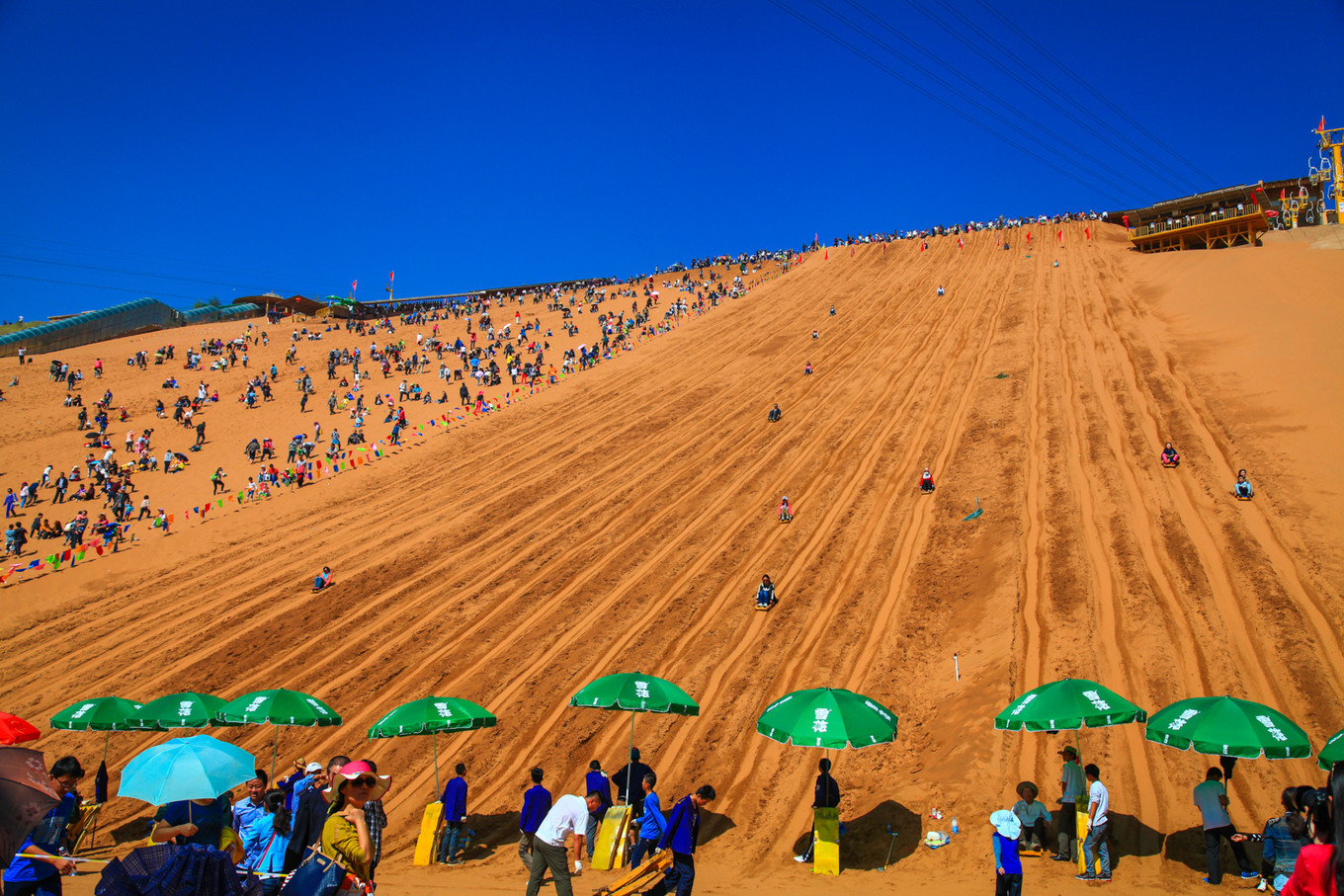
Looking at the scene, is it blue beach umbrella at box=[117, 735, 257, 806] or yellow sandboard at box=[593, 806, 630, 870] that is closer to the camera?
blue beach umbrella at box=[117, 735, 257, 806]

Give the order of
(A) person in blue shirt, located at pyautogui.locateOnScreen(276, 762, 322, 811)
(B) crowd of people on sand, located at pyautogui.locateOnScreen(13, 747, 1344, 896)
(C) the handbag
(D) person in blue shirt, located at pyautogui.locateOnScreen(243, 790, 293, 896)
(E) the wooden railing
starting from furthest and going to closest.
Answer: (E) the wooden railing, (A) person in blue shirt, located at pyautogui.locateOnScreen(276, 762, 322, 811), (D) person in blue shirt, located at pyautogui.locateOnScreen(243, 790, 293, 896), (B) crowd of people on sand, located at pyautogui.locateOnScreen(13, 747, 1344, 896), (C) the handbag

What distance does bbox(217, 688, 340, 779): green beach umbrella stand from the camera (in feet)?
36.4

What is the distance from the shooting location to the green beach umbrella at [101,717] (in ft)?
38.7

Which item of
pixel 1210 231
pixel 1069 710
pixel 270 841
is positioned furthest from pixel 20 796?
pixel 1210 231

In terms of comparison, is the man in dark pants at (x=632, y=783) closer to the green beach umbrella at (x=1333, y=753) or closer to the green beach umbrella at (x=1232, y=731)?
the green beach umbrella at (x=1232, y=731)

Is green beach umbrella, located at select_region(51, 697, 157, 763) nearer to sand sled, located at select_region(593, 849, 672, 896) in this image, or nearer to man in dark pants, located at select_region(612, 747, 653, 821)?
man in dark pants, located at select_region(612, 747, 653, 821)

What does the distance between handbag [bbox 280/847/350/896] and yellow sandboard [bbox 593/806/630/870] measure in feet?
19.3

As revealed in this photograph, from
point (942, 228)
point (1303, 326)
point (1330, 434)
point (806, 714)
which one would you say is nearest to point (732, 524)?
point (806, 714)

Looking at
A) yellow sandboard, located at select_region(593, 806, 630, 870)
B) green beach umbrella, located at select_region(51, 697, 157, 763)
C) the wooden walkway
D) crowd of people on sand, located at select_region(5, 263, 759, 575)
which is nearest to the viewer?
yellow sandboard, located at select_region(593, 806, 630, 870)

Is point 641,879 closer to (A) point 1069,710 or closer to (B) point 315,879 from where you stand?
(B) point 315,879

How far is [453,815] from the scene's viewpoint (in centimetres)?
998

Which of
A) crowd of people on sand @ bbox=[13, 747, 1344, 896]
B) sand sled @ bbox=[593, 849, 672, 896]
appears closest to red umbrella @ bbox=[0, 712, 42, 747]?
crowd of people on sand @ bbox=[13, 747, 1344, 896]

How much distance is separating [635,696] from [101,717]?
8137 millimetres

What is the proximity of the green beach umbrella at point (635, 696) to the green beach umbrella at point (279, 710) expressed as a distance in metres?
3.78
